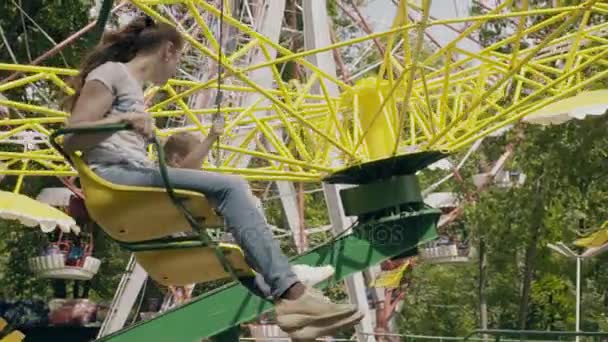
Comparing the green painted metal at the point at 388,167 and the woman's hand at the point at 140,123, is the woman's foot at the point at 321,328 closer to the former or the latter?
the woman's hand at the point at 140,123

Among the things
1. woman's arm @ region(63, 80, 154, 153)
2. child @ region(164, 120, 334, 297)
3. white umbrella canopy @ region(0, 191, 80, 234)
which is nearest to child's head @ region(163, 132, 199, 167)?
child @ region(164, 120, 334, 297)

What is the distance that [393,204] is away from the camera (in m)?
9.09

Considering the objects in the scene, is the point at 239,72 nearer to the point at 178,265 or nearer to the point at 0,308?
the point at 178,265

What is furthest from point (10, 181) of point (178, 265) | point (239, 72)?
point (178, 265)

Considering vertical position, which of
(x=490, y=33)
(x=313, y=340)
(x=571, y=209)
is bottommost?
(x=571, y=209)

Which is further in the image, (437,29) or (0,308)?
(437,29)

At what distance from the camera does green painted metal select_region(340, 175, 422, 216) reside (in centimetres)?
911

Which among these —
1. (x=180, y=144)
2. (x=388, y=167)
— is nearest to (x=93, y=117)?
(x=180, y=144)

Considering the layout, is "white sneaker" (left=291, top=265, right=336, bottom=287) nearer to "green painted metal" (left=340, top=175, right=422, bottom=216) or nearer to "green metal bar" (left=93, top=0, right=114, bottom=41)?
"green metal bar" (left=93, top=0, right=114, bottom=41)

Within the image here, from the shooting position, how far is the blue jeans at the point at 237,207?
5.03m

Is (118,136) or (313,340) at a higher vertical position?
(118,136)

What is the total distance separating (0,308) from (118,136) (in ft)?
52.5

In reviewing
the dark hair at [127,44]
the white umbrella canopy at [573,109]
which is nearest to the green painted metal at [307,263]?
the dark hair at [127,44]

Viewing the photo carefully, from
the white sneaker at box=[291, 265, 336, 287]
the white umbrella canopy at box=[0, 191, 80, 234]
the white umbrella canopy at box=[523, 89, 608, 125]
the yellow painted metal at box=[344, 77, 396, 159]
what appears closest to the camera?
the white sneaker at box=[291, 265, 336, 287]
